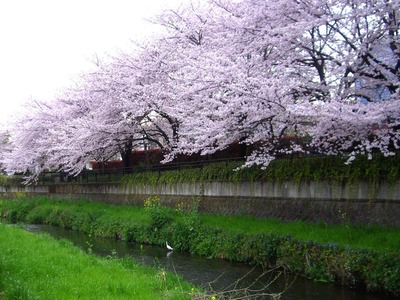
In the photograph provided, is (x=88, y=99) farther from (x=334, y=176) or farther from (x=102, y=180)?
(x=334, y=176)

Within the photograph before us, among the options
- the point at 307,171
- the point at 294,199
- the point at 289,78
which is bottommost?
the point at 294,199

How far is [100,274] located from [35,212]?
61.1 feet

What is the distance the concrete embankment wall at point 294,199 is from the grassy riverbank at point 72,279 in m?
4.78

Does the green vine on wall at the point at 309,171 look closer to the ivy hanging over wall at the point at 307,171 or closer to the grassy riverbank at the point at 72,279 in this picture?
the ivy hanging over wall at the point at 307,171

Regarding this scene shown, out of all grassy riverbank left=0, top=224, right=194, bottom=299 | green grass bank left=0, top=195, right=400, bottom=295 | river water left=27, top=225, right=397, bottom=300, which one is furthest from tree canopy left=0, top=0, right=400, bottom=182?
grassy riverbank left=0, top=224, right=194, bottom=299

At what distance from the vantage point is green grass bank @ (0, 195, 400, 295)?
838 cm

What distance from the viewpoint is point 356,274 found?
8531 millimetres

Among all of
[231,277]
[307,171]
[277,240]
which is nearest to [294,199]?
[307,171]

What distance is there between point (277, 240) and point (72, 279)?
17.0 feet

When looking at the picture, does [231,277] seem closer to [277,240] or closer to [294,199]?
[277,240]

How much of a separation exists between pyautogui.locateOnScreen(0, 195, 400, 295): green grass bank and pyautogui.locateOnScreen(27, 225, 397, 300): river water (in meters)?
0.26

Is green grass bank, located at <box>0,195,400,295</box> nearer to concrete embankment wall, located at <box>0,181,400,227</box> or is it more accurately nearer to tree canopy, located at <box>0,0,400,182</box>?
concrete embankment wall, located at <box>0,181,400,227</box>

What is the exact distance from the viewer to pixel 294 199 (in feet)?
41.3

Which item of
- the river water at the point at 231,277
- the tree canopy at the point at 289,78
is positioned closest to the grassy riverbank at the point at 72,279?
the river water at the point at 231,277
